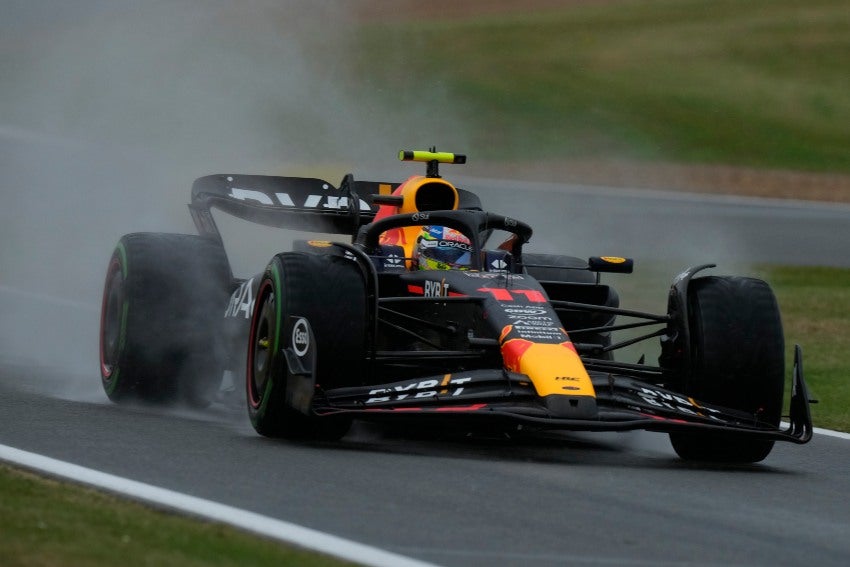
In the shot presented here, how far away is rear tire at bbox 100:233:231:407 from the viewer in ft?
33.3

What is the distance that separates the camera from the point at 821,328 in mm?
16125

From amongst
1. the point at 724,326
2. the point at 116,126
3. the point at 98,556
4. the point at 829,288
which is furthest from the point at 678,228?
the point at 98,556

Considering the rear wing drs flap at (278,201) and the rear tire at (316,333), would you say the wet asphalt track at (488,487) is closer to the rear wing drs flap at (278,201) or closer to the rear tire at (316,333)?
the rear tire at (316,333)

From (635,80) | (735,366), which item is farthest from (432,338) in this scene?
(635,80)

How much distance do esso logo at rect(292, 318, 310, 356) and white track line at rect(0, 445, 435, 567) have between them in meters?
1.38

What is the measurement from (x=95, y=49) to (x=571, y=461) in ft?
56.8

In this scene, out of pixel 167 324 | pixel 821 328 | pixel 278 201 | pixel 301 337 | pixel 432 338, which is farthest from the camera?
pixel 821 328

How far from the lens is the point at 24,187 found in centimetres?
2220

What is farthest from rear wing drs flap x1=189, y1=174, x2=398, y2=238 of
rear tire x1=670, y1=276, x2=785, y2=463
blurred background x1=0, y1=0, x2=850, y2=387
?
rear tire x1=670, y1=276, x2=785, y2=463

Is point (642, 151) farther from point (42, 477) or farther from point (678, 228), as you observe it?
point (42, 477)

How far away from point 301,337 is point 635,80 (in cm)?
2570

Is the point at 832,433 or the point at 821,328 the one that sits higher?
the point at 821,328

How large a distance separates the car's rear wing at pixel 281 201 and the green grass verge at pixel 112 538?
476 cm

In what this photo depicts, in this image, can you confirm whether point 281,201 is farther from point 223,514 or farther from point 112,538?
point 112,538
